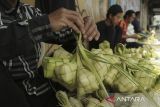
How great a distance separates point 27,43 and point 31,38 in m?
0.03

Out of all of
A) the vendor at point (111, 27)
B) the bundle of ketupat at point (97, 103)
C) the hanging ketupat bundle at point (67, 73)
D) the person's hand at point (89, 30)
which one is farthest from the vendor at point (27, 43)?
the vendor at point (111, 27)

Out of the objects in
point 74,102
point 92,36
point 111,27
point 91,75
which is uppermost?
point 92,36

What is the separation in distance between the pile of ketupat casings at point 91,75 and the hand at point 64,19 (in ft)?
0.23

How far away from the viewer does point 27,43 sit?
104 centimetres

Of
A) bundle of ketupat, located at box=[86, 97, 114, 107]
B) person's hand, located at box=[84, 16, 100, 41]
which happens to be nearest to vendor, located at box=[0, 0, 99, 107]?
person's hand, located at box=[84, 16, 100, 41]

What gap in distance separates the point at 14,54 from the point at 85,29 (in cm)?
36

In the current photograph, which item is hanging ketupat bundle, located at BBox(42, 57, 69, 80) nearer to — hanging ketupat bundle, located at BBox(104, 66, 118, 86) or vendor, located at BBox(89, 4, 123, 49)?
hanging ketupat bundle, located at BBox(104, 66, 118, 86)

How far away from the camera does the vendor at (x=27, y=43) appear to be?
3.38 ft

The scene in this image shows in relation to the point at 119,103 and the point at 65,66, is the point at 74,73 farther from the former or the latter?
the point at 119,103

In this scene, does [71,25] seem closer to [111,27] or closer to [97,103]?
[97,103]

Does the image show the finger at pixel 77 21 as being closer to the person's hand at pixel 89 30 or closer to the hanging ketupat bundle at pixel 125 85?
the person's hand at pixel 89 30

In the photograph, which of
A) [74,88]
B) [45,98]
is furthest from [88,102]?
[45,98]

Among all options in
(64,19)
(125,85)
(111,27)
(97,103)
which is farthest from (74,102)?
(111,27)

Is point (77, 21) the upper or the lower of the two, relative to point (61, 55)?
upper
